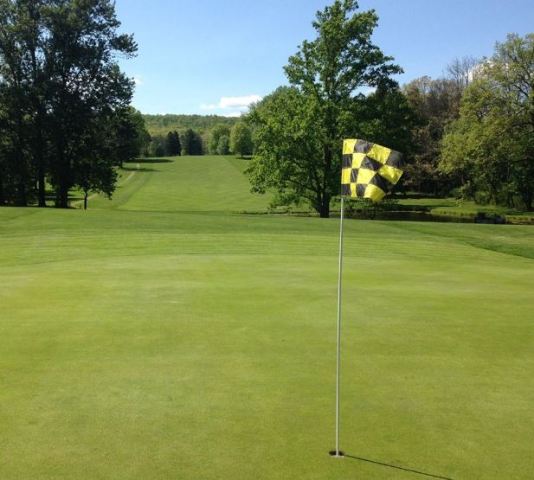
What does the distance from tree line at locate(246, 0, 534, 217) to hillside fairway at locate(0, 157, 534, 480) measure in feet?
86.2

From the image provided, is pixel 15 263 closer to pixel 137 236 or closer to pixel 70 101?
pixel 137 236

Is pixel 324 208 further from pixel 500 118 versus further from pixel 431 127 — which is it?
pixel 431 127

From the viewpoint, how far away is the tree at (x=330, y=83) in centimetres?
3822

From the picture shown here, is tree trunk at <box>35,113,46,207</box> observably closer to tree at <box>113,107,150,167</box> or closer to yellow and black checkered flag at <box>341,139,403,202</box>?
tree at <box>113,107,150,167</box>

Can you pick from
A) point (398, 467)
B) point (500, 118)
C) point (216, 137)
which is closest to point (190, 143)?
point (216, 137)

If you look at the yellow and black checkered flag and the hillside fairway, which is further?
the yellow and black checkered flag

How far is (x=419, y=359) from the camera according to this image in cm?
646

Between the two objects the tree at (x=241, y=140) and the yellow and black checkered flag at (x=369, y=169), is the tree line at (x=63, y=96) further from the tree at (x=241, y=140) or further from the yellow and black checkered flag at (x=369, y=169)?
the tree at (x=241, y=140)

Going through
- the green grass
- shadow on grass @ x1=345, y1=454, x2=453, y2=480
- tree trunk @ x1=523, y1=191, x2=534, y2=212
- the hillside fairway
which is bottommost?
shadow on grass @ x1=345, y1=454, x2=453, y2=480

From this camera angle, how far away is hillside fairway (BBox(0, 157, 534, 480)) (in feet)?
13.4

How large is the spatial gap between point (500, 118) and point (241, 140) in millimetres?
87510

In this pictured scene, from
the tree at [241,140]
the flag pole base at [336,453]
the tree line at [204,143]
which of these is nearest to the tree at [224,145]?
the tree line at [204,143]

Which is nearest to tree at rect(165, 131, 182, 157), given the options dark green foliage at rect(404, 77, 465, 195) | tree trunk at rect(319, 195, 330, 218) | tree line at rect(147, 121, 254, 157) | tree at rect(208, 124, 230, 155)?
tree line at rect(147, 121, 254, 157)

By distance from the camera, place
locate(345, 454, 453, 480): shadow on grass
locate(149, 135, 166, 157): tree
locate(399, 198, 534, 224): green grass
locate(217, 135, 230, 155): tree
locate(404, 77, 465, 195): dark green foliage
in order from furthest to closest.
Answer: locate(217, 135, 230, 155): tree
locate(149, 135, 166, 157): tree
locate(404, 77, 465, 195): dark green foliage
locate(399, 198, 534, 224): green grass
locate(345, 454, 453, 480): shadow on grass
